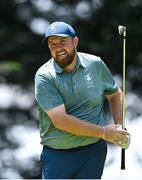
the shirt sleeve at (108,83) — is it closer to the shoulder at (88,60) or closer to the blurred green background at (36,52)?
the shoulder at (88,60)

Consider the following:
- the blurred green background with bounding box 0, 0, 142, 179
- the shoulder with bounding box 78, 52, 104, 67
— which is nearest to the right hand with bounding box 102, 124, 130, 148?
the shoulder with bounding box 78, 52, 104, 67

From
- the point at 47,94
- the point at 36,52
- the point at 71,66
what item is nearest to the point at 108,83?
the point at 71,66

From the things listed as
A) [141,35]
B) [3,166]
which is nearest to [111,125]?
[141,35]

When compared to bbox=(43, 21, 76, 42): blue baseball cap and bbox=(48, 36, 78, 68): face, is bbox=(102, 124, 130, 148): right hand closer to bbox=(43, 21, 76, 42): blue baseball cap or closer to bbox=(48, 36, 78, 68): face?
bbox=(48, 36, 78, 68): face

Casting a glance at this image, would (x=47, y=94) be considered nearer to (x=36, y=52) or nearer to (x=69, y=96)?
(x=69, y=96)

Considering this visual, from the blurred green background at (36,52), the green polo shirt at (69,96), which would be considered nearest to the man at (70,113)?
the green polo shirt at (69,96)

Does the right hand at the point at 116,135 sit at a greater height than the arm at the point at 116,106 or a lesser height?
lesser

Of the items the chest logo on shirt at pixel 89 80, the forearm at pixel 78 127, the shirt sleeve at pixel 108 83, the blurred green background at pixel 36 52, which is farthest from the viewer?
the blurred green background at pixel 36 52

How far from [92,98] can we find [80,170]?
41 cm

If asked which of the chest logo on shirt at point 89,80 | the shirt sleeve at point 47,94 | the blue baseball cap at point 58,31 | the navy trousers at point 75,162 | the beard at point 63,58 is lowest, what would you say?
the navy trousers at point 75,162

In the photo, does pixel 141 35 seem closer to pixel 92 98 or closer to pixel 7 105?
pixel 7 105

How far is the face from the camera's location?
20.0 feet

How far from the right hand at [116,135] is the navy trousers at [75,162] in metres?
0.14

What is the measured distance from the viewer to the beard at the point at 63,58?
20.0 ft
